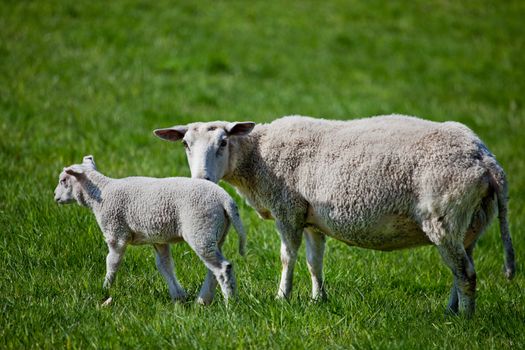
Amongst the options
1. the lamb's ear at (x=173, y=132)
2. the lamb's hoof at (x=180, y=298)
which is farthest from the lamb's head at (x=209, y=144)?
the lamb's hoof at (x=180, y=298)

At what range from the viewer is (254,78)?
13.8 m

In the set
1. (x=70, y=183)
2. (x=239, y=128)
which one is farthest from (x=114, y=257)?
(x=239, y=128)

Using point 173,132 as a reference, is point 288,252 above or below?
below

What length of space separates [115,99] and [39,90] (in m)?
1.17

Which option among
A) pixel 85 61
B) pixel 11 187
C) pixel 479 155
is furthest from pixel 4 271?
pixel 85 61

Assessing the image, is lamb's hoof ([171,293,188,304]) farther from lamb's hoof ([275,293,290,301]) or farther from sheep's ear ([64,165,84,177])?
sheep's ear ([64,165,84,177])

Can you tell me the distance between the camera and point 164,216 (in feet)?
16.2

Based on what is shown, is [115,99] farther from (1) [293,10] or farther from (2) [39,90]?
(1) [293,10]

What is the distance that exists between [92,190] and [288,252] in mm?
1599

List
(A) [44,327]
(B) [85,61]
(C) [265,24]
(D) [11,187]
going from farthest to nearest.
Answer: (C) [265,24]
(B) [85,61]
(D) [11,187]
(A) [44,327]

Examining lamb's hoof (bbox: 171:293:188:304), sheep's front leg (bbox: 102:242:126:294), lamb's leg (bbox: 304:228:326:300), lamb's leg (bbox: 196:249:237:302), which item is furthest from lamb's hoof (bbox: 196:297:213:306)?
lamb's leg (bbox: 304:228:326:300)

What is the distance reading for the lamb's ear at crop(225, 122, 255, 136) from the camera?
576 cm

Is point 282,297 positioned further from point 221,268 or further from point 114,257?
point 114,257

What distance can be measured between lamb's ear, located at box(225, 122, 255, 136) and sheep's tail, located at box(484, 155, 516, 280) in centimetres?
186
